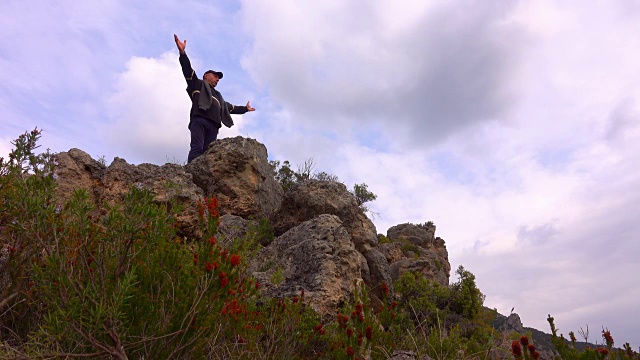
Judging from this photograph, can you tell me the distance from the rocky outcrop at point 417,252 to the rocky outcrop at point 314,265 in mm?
4546

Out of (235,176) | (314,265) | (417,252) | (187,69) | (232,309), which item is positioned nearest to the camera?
(232,309)

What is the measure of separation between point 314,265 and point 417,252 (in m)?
9.11

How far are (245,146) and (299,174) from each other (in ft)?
18.2

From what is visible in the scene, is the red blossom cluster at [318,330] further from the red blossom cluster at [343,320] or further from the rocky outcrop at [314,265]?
the rocky outcrop at [314,265]

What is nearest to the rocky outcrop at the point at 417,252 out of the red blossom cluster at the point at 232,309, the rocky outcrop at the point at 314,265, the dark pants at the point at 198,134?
the rocky outcrop at the point at 314,265

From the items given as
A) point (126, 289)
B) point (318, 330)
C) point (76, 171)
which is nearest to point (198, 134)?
point (76, 171)

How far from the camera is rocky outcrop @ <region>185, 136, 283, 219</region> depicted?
28.1 feet

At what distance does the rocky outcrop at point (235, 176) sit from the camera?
28.1 ft

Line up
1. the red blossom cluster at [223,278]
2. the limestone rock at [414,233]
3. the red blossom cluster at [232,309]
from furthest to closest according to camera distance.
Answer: the limestone rock at [414,233]
the red blossom cluster at [232,309]
the red blossom cluster at [223,278]

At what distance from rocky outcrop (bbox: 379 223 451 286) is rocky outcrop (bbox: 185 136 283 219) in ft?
13.2

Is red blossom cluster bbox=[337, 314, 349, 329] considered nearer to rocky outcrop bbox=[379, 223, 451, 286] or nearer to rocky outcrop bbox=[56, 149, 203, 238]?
rocky outcrop bbox=[56, 149, 203, 238]

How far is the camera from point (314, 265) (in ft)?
19.3

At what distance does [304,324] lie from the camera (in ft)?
14.1

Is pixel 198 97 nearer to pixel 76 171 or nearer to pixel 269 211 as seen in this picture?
pixel 269 211
